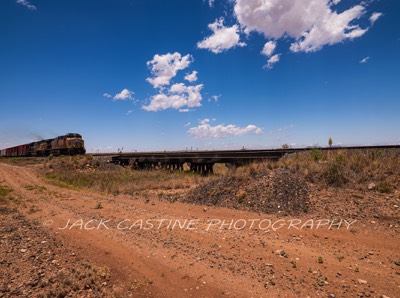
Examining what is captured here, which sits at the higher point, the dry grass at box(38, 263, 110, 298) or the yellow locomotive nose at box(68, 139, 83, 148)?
the yellow locomotive nose at box(68, 139, 83, 148)

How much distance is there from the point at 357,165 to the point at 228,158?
1089cm

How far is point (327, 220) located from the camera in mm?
8422

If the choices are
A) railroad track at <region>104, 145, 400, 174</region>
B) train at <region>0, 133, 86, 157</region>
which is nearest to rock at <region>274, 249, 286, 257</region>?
railroad track at <region>104, 145, 400, 174</region>

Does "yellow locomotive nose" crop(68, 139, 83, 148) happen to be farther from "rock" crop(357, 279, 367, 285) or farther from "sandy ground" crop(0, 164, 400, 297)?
"rock" crop(357, 279, 367, 285)

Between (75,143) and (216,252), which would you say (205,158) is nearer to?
(216,252)

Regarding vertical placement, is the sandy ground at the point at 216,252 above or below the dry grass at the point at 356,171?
below

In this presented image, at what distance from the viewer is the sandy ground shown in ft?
16.2

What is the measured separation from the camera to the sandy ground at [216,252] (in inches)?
195

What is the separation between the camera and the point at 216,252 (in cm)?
649

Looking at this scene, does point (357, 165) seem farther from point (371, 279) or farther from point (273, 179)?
point (371, 279)

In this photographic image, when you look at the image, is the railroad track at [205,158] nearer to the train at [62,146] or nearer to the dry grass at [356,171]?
the dry grass at [356,171]

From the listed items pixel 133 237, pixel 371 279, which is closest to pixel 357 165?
pixel 371 279

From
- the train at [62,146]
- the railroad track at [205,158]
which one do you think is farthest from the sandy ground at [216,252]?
the train at [62,146]

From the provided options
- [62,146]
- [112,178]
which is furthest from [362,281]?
[62,146]
